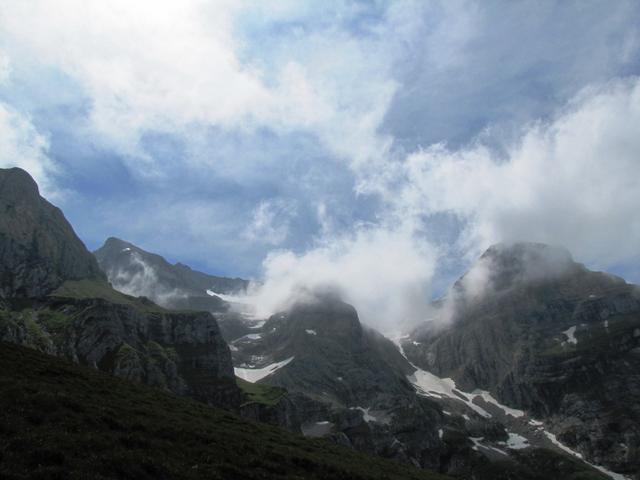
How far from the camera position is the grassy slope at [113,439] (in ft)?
70.1

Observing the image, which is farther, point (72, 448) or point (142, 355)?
point (142, 355)

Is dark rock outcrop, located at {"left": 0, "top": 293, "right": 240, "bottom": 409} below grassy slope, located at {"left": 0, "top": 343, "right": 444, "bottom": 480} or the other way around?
the other way around

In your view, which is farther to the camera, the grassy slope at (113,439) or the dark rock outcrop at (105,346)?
the dark rock outcrop at (105,346)

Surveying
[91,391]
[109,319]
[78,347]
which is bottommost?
[91,391]

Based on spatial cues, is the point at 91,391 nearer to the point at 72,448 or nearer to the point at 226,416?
the point at 226,416

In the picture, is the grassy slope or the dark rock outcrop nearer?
the grassy slope

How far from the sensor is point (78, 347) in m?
170

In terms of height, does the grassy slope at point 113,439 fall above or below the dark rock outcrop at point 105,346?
below

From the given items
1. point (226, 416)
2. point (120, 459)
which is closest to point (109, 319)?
point (226, 416)

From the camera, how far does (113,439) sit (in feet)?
83.9

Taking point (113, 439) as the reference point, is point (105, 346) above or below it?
above

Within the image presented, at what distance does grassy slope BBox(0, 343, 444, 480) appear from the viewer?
21.4 metres

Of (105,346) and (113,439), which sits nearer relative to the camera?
(113,439)

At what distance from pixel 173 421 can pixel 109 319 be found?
167 m
